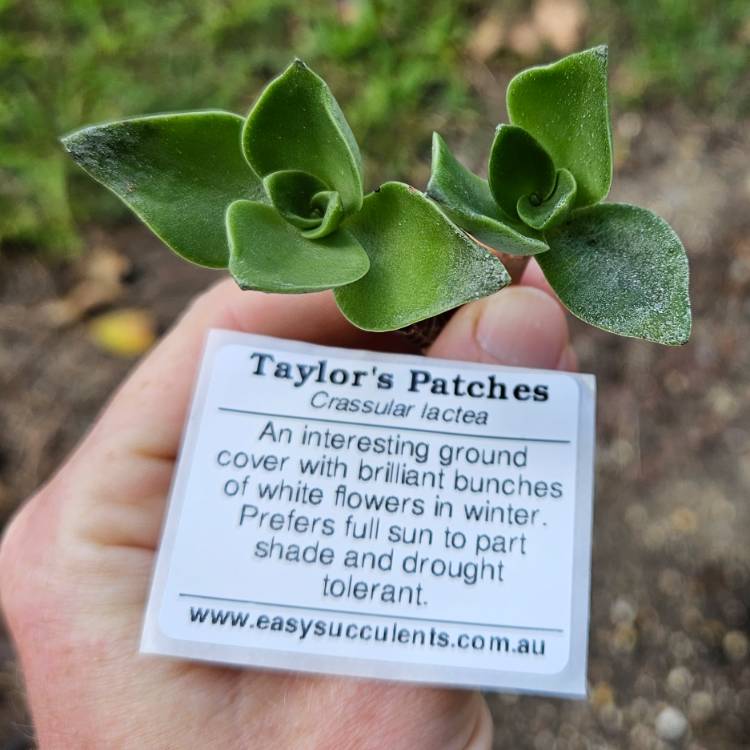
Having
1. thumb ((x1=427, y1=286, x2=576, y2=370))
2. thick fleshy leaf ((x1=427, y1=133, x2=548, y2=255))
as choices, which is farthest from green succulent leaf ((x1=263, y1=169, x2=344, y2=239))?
thumb ((x1=427, y1=286, x2=576, y2=370))

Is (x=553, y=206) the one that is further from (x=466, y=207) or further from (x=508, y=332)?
(x=508, y=332)

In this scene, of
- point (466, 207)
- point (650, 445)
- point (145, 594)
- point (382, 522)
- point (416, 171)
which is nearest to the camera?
point (466, 207)

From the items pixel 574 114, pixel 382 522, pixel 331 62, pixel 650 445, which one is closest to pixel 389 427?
pixel 382 522

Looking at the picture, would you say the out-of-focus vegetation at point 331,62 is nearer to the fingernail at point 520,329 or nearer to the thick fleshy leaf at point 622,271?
the fingernail at point 520,329

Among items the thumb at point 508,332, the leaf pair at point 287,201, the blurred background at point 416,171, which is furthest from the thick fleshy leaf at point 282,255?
the blurred background at point 416,171

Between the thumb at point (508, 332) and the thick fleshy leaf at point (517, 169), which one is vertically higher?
the thick fleshy leaf at point (517, 169)

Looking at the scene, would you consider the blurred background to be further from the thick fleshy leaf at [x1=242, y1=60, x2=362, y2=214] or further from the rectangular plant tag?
the thick fleshy leaf at [x1=242, y1=60, x2=362, y2=214]

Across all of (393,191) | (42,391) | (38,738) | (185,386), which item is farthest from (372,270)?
(42,391)
